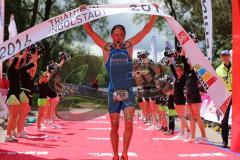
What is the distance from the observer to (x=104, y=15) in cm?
681

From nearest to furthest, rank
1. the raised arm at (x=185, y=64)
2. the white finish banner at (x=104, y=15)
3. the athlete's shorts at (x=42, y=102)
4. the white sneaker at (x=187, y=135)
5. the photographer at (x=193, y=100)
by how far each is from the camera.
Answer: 1. the white finish banner at (x=104, y=15)
2. the raised arm at (x=185, y=64)
3. the photographer at (x=193, y=100)
4. the white sneaker at (x=187, y=135)
5. the athlete's shorts at (x=42, y=102)

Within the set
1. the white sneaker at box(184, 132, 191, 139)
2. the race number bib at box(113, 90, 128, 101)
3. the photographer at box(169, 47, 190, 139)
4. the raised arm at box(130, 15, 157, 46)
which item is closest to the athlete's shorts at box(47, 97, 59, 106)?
the photographer at box(169, 47, 190, 139)

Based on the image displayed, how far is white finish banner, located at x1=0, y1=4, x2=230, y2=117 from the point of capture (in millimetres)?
6602

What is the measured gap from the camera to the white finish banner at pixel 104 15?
21.7ft

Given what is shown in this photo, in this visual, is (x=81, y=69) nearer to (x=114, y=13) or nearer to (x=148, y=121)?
(x=114, y=13)

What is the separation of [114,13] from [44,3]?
32.8 metres

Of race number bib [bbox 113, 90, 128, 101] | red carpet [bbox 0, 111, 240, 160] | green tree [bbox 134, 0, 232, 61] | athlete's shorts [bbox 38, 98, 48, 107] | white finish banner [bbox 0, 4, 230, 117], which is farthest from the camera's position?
green tree [bbox 134, 0, 232, 61]

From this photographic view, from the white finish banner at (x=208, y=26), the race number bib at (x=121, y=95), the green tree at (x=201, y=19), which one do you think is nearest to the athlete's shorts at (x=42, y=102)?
the white finish banner at (x=208, y=26)

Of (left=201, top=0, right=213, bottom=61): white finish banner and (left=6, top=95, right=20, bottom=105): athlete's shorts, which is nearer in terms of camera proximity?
(left=6, top=95, right=20, bottom=105): athlete's shorts

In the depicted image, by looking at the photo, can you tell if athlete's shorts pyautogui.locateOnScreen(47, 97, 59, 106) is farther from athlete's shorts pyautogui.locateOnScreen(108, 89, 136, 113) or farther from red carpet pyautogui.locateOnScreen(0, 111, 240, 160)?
athlete's shorts pyautogui.locateOnScreen(108, 89, 136, 113)

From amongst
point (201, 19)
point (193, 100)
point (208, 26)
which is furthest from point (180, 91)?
point (201, 19)

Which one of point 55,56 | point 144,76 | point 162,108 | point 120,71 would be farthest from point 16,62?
point 55,56

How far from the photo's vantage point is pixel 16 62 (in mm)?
8469

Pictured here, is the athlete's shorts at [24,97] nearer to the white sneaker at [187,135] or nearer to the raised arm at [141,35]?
the white sneaker at [187,135]
